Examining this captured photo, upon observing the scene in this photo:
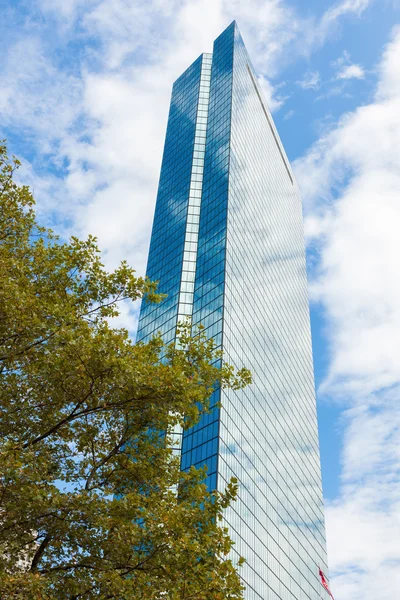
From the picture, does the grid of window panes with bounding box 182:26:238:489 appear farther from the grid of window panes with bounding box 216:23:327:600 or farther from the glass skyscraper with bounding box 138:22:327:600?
the grid of window panes with bounding box 216:23:327:600

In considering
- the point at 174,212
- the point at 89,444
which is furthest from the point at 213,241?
the point at 89,444

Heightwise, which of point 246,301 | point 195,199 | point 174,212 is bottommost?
point 246,301

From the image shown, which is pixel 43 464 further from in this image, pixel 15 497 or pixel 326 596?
pixel 326 596

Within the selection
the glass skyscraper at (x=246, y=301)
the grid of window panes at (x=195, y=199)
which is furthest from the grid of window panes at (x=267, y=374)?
the grid of window panes at (x=195, y=199)

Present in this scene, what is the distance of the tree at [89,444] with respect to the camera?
12.2 m

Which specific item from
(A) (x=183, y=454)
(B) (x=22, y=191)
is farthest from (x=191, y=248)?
(B) (x=22, y=191)

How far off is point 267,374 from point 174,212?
30.9 metres

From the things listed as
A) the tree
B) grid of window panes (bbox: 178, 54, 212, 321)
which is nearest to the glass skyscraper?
grid of window panes (bbox: 178, 54, 212, 321)

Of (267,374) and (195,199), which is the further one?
(195,199)

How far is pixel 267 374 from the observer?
8400 cm

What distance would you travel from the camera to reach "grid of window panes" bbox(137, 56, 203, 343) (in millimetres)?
83375

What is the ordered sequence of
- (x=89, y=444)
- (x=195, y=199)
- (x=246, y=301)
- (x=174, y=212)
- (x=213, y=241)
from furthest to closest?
(x=174, y=212)
(x=195, y=199)
(x=213, y=241)
(x=246, y=301)
(x=89, y=444)

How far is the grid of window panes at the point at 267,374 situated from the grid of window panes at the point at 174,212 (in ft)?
25.1

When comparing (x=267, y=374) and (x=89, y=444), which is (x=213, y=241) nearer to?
(x=267, y=374)
